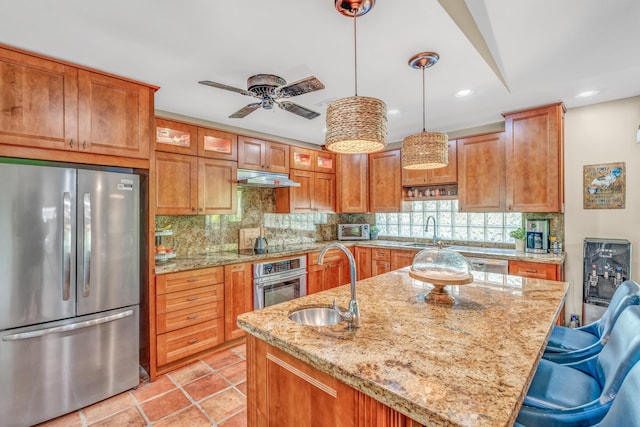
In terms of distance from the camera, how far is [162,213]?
2949 millimetres

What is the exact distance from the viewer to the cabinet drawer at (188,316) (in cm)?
265

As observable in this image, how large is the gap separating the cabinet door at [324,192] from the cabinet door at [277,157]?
1.95 ft

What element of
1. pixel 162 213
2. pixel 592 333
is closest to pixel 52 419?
pixel 162 213

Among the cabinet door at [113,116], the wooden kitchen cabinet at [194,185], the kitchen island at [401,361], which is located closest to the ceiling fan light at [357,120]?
the kitchen island at [401,361]

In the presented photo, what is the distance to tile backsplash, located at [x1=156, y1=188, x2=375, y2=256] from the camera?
3391mm

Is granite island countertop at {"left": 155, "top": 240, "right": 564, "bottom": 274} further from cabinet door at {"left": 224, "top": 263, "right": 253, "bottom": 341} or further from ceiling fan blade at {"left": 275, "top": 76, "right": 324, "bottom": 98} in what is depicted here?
ceiling fan blade at {"left": 275, "top": 76, "right": 324, "bottom": 98}

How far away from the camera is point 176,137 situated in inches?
121

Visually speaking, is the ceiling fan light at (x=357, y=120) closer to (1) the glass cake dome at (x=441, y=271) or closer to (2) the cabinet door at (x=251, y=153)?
(1) the glass cake dome at (x=441, y=271)

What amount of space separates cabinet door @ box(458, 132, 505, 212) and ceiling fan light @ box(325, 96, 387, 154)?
8.93ft

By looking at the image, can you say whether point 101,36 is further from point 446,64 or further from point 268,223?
point 268,223

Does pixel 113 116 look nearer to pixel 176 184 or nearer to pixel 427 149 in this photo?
pixel 176 184

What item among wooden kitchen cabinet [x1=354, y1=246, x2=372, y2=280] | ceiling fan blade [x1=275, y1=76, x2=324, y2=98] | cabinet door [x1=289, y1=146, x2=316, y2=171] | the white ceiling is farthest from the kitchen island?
cabinet door [x1=289, y1=146, x2=316, y2=171]

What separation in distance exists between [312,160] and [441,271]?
3.02 meters

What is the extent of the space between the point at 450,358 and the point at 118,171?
9.08 ft
